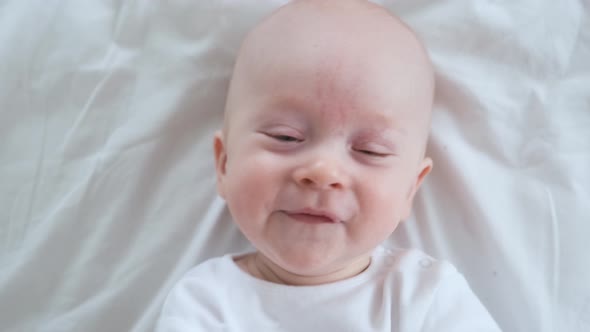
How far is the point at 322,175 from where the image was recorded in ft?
3.21

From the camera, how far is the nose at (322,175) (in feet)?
3.21

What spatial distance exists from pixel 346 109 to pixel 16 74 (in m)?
0.81

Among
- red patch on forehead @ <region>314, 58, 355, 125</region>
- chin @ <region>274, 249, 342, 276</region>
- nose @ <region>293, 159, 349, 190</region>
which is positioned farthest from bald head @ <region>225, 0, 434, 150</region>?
chin @ <region>274, 249, 342, 276</region>

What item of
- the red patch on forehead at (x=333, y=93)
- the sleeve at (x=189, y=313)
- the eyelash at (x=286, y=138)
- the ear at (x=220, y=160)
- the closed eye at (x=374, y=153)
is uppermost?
the red patch on forehead at (x=333, y=93)

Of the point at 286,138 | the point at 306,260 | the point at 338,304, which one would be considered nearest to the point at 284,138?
the point at 286,138

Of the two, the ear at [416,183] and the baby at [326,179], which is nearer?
the baby at [326,179]

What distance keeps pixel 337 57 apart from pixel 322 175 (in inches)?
8.5

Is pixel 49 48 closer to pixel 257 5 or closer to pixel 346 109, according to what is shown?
pixel 257 5

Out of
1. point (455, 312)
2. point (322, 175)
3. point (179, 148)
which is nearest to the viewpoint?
point (322, 175)

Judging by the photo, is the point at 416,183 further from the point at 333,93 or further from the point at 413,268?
the point at 333,93

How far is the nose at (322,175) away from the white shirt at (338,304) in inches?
9.8

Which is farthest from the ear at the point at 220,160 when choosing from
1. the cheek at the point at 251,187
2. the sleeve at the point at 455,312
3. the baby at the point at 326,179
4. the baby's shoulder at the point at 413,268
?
the sleeve at the point at 455,312

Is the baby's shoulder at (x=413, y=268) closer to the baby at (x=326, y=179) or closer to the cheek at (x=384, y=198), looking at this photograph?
the baby at (x=326, y=179)

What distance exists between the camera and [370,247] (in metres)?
1.09
